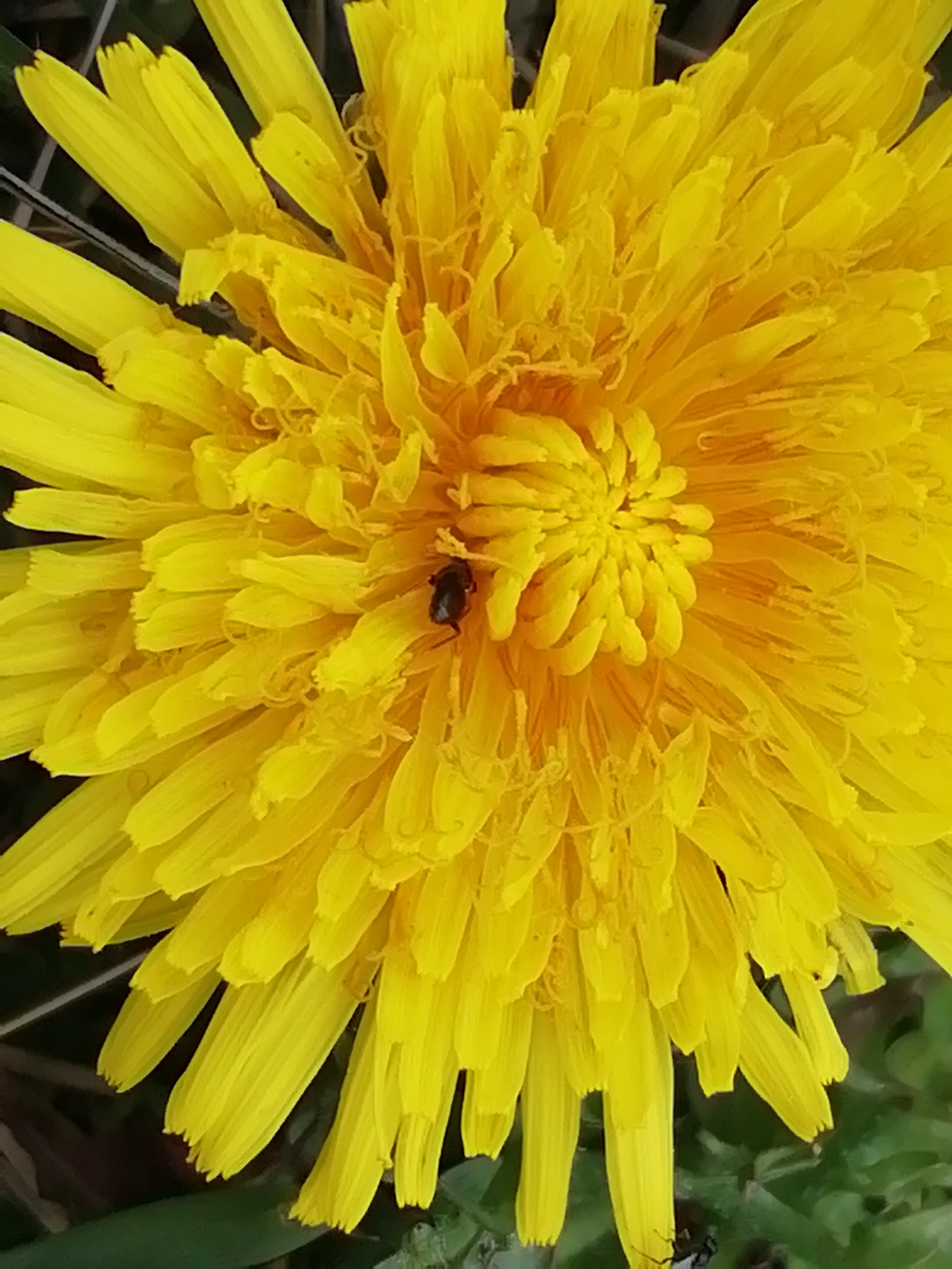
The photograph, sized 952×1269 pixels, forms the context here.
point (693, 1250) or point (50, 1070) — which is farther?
point (50, 1070)

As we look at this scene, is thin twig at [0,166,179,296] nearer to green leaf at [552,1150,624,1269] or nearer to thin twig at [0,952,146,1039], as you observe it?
thin twig at [0,952,146,1039]

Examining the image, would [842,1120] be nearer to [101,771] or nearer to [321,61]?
[101,771]

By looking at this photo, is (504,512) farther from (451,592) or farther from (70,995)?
(70,995)

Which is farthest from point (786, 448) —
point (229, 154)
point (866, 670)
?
point (229, 154)

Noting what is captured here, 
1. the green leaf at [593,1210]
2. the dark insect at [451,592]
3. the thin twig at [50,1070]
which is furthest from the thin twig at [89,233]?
the green leaf at [593,1210]

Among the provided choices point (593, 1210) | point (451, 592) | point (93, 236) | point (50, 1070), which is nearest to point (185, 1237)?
point (50, 1070)

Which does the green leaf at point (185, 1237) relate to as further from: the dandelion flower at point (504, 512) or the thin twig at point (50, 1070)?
the dandelion flower at point (504, 512)

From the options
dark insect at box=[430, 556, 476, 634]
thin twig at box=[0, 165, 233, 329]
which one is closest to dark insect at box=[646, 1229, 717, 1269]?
dark insect at box=[430, 556, 476, 634]
